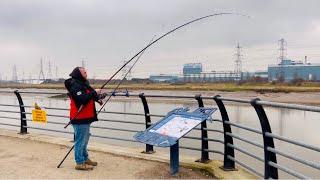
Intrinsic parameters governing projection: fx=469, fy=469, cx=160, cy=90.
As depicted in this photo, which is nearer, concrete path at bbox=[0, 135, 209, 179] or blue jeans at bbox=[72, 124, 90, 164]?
concrete path at bbox=[0, 135, 209, 179]

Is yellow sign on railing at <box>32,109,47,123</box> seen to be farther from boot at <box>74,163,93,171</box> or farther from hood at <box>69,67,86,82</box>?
hood at <box>69,67,86,82</box>

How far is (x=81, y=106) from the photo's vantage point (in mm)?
6887

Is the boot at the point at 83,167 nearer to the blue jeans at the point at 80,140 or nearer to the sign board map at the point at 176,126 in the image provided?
the blue jeans at the point at 80,140

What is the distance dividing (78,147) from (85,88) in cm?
95

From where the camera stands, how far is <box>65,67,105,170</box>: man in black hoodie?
6.78 m

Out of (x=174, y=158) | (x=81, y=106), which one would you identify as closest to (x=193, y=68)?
(x=81, y=106)

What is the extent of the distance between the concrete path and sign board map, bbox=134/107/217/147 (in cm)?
64

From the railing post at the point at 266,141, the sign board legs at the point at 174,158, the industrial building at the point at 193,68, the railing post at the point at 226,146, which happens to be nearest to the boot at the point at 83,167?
the sign board legs at the point at 174,158

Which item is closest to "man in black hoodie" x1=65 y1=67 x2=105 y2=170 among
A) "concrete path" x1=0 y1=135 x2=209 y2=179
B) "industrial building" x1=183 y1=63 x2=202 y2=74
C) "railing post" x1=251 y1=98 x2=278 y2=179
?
"concrete path" x1=0 y1=135 x2=209 y2=179

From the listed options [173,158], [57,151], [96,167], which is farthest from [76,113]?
[57,151]

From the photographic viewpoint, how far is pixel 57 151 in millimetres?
8828

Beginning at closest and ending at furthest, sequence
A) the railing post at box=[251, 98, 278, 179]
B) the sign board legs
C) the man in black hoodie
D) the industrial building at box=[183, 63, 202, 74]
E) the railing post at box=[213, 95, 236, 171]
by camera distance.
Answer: the railing post at box=[251, 98, 278, 179] < the sign board legs < the man in black hoodie < the railing post at box=[213, 95, 236, 171] < the industrial building at box=[183, 63, 202, 74]

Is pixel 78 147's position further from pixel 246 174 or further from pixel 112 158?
pixel 246 174

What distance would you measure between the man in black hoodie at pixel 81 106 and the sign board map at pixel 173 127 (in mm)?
858
